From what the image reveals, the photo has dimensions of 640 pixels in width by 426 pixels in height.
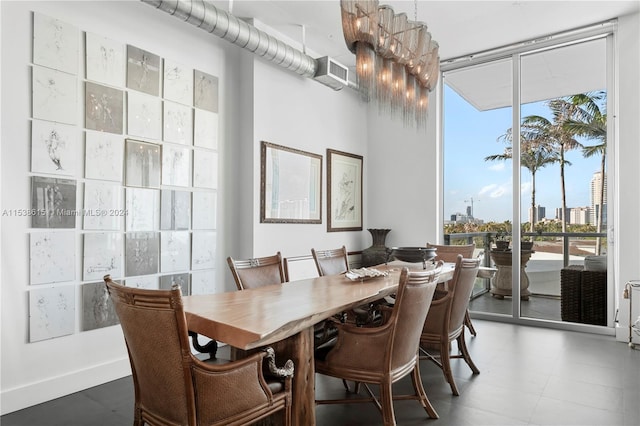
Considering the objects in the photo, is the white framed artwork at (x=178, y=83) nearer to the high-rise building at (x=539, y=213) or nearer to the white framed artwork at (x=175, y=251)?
the white framed artwork at (x=175, y=251)

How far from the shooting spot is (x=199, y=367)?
1.61 meters

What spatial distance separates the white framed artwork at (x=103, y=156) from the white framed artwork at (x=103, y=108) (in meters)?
0.06

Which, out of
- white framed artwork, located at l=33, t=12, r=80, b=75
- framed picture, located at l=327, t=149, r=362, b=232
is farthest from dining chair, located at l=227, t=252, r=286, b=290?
framed picture, located at l=327, t=149, r=362, b=232

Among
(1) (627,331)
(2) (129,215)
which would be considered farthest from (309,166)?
(1) (627,331)

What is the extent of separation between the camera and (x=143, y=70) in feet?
11.6

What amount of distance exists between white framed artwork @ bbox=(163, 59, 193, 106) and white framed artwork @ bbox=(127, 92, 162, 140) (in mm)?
170

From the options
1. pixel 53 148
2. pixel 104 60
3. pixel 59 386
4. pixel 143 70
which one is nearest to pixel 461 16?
pixel 143 70

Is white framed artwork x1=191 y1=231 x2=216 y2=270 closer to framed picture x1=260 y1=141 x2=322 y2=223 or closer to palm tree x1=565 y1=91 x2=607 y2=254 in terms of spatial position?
framed picture x1=260 y1=141 x2=322 y2=223

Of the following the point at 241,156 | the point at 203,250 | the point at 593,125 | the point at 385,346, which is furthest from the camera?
the point at 593,125

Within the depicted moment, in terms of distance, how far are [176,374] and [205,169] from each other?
2739 millimetres

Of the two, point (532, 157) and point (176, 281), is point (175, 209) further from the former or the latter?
point (532, 157)

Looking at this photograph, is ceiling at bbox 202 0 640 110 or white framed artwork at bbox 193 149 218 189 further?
ceiling at bbox 202 0 640 110

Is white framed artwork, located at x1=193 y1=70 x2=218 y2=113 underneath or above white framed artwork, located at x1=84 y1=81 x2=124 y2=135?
above

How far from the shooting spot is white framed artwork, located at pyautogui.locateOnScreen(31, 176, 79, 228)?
9.43 ft
